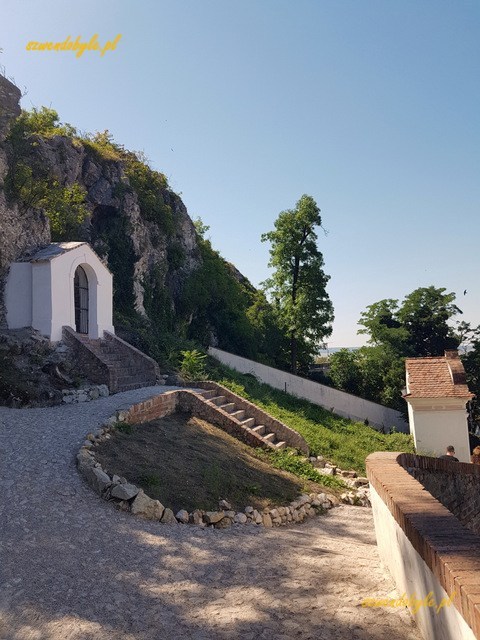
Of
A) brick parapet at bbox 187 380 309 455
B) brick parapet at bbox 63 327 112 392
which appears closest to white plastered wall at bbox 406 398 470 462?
brick parapet at bbox 187 380 309 455

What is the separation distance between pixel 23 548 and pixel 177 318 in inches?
810

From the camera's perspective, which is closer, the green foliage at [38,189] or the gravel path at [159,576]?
the gravel path at [159,576]

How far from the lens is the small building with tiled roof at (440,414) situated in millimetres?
17266

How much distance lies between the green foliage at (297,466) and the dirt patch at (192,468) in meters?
0.36

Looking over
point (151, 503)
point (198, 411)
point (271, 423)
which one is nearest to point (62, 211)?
point (198, 411)

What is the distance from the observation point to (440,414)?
17.7 meters

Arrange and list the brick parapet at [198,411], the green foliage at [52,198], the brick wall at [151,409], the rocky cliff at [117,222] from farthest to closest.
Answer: the rocky cliff at [117,222] < the green foliage at [52,198] < the brick parapet at [198,411] < the brick wall at [151,409]

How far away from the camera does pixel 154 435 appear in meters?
10.3

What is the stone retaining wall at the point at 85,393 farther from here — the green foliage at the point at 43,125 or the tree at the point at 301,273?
the tree at the point at 301,273

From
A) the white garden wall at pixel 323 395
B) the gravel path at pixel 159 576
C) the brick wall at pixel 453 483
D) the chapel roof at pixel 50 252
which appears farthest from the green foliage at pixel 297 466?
the white garden wall at pixel 323 395

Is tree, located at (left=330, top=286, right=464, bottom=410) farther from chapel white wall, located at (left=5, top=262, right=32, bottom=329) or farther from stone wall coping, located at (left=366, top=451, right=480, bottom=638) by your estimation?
stone wall coping, located at (left=366, top=451, right=480, bottom=638)

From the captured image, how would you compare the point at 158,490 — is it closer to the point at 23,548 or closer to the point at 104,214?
the point at 23,548

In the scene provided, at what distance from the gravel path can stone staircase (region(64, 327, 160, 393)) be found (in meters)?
5.92

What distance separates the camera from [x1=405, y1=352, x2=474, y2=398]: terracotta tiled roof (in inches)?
696
